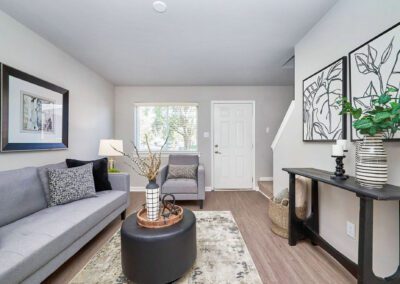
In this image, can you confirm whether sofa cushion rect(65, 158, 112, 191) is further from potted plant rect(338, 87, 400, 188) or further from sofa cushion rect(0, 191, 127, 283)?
potted plant rect(338, 87, 400, 188)

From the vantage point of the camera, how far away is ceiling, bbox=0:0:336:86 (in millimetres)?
1682

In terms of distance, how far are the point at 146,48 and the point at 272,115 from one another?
288 centimetres

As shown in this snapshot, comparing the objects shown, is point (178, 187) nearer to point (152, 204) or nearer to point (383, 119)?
point (152, 204)

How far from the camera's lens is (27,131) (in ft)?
6.59

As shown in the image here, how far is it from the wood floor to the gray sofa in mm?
214

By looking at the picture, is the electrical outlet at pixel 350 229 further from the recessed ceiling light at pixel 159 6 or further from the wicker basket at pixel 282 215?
the recessed ceiling light at pixel 159 6

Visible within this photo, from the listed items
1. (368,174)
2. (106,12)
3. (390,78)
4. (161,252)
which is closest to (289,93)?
(390,78)

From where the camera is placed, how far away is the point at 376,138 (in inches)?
45.7

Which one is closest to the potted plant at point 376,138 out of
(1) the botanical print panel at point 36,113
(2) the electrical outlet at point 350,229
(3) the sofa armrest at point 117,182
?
(2) the electrical outlet at point 350,229

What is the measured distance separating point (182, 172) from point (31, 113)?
2160 mm

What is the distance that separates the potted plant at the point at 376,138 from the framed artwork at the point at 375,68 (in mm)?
123

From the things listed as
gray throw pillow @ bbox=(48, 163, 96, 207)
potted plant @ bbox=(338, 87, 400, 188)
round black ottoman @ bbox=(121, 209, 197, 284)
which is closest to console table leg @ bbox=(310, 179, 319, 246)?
potted plant @ bbox=(338, 87, 400, 188)

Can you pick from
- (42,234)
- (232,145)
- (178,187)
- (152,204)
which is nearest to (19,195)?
(42,234)

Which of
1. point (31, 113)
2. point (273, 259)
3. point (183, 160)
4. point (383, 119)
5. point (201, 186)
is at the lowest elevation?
point (273, 259)
